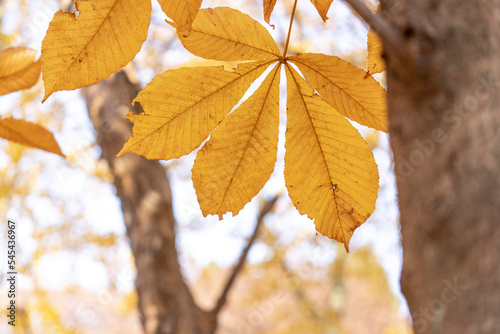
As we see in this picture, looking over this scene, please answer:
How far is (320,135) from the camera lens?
570 mm

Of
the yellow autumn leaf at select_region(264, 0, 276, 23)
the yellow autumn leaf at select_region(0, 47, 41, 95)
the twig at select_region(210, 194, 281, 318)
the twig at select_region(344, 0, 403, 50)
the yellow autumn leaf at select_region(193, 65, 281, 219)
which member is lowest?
the twig at select_region(210, 194, 281, 318)

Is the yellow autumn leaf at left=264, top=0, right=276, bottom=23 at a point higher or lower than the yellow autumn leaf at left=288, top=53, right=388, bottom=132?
higher

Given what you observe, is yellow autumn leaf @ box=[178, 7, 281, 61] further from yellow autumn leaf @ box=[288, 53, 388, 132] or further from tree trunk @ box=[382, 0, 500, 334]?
tree trunk @ box=[382, 0, 500, 334]

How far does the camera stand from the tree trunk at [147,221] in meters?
1.84

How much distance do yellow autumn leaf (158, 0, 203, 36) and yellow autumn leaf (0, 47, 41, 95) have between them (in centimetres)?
44

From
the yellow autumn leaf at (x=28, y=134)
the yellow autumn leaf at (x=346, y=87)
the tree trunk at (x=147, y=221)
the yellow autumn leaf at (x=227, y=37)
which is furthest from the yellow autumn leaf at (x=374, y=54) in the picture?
the tree trunk at (x=147, y=221)

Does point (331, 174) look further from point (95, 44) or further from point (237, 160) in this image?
point (95, 44)

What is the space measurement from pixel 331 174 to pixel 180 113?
8.5 inches

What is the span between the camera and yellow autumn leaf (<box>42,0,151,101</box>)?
1.72 feet

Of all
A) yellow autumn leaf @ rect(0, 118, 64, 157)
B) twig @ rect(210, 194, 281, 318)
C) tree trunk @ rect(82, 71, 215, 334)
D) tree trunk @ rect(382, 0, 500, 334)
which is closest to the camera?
tree trunk @ rect(382, 0, 500, 334)

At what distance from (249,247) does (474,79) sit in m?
2.17

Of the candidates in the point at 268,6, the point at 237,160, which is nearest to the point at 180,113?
the point at 237,160

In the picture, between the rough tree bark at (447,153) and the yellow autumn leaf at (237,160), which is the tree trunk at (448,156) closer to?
the rough tree bark at (447,153)

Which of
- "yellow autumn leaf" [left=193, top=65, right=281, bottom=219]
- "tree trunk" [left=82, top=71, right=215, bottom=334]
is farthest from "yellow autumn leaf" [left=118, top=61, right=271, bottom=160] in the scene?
"tree trunk" [left=82, top=71, right=215, bottom=334]
